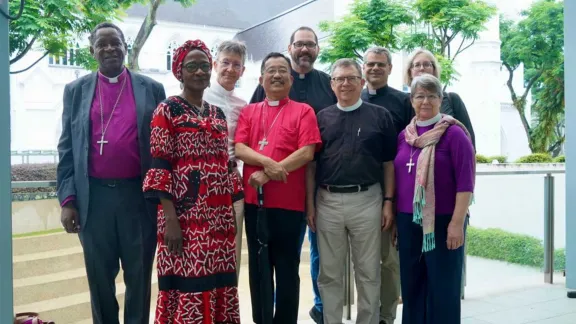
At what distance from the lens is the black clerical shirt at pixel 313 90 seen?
12.3 ft

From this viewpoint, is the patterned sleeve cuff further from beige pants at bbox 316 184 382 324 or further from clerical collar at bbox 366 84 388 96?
clerical collar at bbox 366 84 388 96

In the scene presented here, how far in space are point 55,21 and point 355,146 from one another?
9.96 metres

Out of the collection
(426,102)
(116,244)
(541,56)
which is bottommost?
(116,244)

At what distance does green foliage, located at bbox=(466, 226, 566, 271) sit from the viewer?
5.55m

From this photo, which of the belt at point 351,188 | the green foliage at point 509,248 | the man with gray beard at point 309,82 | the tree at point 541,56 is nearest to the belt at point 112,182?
the belt at point 351,188

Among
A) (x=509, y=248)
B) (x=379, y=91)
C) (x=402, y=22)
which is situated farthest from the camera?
(x=402, y=22)

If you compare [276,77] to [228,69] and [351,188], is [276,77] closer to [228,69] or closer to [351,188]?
[228,69]

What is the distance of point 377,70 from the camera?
12.3 feet

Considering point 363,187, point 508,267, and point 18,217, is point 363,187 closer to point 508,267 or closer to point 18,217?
point 18,217

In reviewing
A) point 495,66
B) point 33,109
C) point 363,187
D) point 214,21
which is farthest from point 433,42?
point 214,21

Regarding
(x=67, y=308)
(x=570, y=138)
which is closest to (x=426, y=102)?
(x=570, y=138)

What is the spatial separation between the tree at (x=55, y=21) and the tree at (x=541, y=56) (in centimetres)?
1880

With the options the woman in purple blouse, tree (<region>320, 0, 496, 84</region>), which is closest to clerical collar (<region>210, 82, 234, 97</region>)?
the woman in purple blouse

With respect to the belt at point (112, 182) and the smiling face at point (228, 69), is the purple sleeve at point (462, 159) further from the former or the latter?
the belt at point (112, 182)
